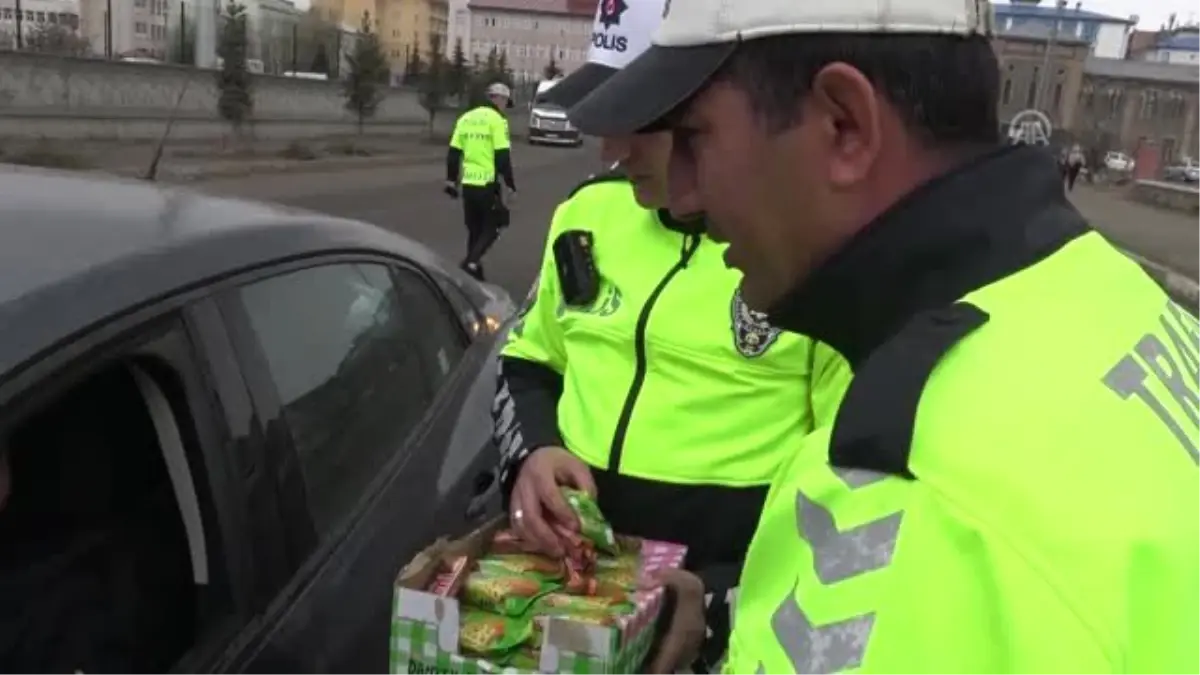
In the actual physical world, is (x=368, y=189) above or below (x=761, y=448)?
below

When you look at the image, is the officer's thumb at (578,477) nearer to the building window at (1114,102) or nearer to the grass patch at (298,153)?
the grass patch at (298,153)

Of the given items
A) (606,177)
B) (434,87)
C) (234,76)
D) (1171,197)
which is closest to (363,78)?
(434,87)

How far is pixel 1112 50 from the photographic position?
12225 centimetres

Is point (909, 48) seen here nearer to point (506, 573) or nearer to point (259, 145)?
point (506, 573)

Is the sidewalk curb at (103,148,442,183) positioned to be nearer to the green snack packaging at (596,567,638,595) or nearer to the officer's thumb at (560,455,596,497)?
the officer's thumb at (560,455,596,497)

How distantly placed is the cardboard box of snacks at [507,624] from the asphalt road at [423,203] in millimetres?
7273

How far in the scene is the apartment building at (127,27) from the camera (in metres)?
26.7

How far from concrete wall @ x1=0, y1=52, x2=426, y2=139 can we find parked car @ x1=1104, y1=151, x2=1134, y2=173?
4490cm

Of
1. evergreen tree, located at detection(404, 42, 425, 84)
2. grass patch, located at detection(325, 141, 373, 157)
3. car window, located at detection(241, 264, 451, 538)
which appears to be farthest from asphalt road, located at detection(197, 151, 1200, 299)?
evergreen tree, located at detection(404, 42, 425, 84)

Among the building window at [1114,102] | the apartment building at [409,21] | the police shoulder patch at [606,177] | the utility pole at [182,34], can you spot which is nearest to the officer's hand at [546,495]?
the police shoulder patch at [606,177]

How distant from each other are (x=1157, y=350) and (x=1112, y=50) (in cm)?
13330

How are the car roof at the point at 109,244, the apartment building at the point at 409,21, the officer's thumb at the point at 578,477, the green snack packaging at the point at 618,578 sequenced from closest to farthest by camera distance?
the car roof at the point at 109,244 < the green snack packaging at the point at 618,578 < the officer's thumb at the point at 578,477 < the apartment building at the point at 409,21

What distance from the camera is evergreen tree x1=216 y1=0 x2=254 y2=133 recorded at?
90.0ft

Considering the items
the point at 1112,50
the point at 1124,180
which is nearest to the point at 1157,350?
the point at 1124,180
